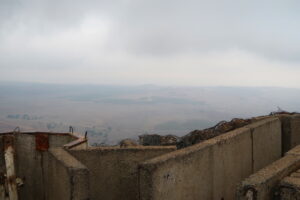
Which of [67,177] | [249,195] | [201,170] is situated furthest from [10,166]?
[249,195]

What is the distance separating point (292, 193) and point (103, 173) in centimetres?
370

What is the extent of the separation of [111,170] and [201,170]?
1.90m

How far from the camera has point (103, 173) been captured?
694 cm

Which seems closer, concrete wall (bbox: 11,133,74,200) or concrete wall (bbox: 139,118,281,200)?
concrete wall (bbox: 139,118,281,200)

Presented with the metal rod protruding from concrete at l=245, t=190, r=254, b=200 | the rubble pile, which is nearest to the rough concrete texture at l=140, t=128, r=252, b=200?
the metal rod protruding from concrete at l=245, t=190, r=254, b=200

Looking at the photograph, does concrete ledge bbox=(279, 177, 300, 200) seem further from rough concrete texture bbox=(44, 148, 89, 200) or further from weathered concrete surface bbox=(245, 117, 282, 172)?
weathered concrete surface bbox=(245, 117, 282, 172)

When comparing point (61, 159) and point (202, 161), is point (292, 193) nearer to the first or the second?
point (202, 161)

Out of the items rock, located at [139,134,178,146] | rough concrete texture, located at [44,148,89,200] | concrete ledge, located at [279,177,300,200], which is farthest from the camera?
rock, located at [139,134,178,146]

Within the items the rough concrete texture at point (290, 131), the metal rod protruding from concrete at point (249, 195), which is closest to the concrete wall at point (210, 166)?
the rough concrete texture at point (290, 131)

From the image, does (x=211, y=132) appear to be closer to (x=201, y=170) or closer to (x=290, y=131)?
(x=290, y=131)

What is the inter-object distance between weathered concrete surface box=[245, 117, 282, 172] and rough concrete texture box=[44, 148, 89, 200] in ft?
13.1

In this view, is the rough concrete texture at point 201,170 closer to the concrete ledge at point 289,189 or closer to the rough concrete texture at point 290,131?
the concrete ledge at point 289,189

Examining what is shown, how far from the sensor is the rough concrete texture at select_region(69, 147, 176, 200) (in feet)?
22.7

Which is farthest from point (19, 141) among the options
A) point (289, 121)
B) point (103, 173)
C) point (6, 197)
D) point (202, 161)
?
point (289, 121)
